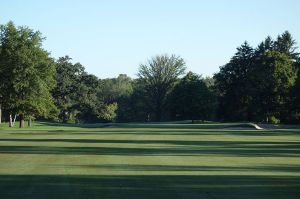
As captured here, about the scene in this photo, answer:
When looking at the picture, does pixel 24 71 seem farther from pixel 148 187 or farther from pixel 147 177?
pixel 148 187

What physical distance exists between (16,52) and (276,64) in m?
50.0

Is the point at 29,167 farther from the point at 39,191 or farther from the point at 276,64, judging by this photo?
the point at 276,64

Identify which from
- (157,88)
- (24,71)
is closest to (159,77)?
(157,88)

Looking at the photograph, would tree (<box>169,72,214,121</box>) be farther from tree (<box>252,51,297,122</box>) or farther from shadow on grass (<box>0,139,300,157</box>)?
shadow on grass (<box>0,139,300,157</box>)

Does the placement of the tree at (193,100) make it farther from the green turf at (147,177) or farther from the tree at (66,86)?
the green turf at (147,177)

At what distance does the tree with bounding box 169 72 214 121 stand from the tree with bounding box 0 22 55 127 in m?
44.6

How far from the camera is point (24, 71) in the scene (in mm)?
73000

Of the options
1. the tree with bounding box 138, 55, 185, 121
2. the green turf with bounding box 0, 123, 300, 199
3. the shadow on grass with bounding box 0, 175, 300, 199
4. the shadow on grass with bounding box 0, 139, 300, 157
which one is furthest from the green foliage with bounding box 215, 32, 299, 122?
the shadow on grass with bounding box 0, 175, 300, 199

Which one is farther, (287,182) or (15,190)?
(287,182)

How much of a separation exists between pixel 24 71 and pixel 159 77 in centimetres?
7085

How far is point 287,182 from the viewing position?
14.3m

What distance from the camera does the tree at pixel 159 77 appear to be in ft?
449

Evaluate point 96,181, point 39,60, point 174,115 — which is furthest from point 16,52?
point 96,181

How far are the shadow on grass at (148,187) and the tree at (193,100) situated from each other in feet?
325
